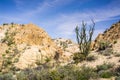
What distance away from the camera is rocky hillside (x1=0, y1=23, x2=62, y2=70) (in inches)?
1070

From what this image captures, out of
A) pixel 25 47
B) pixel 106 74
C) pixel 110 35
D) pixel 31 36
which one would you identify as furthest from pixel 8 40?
pixel 106 74

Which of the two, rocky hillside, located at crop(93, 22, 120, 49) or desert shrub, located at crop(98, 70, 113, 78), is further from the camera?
rocky hillside, located at crop(93, 22, 120, 49)

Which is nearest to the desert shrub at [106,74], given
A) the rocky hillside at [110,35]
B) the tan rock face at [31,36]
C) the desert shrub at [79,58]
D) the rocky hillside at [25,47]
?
the desert shrub at [79,58]

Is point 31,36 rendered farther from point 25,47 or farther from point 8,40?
point 8,40

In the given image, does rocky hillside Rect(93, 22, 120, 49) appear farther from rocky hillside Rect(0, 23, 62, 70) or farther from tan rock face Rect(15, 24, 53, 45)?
rocky hillside Rect(0, 23, 62, 70)

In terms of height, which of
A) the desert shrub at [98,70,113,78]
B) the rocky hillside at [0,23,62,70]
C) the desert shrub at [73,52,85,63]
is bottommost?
the desert shrub at [98,70,113,78]

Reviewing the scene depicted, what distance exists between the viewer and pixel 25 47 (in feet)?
97.9

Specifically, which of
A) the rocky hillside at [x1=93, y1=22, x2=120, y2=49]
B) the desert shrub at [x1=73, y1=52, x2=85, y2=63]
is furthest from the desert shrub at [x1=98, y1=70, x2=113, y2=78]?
the rocky hillside at [x1=93, y1=22, x2=120, y2=49]

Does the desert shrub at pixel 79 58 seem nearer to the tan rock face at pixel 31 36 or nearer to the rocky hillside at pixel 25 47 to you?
the rocky hillside at pixel 25 47

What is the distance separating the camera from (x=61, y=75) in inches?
621

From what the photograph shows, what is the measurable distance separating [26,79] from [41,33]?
17470 millimetres

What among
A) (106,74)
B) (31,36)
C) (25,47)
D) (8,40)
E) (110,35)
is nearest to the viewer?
(106,74)

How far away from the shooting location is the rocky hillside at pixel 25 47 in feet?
89.2

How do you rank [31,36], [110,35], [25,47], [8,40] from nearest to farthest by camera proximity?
[25,47] < [8,40] < [31,36] < [110,35]
